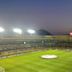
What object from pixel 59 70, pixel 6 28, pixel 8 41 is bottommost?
pixel 59 70

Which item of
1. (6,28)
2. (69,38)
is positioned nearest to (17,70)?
(69,38)

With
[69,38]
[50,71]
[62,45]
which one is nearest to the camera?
[50,71]

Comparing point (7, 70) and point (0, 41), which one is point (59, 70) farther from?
point (0, 41)

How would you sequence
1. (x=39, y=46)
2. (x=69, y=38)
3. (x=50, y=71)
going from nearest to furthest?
1. (x=50, y=71)
2. (x=39, y=46)
3. (x=69, y=38)

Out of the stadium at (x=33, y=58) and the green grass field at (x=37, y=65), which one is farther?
the stadium at (x=33, y=58)

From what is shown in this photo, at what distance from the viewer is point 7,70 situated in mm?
13641

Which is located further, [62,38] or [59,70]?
[62,38]

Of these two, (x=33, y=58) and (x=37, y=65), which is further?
(x=33, y=58)

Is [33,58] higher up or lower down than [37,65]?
higher up

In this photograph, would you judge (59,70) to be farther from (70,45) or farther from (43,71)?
(70,45)

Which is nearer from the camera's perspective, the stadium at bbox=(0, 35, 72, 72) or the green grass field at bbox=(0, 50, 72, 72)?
the green grass field at bbox=(0, 50, 72, 72)

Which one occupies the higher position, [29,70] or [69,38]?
[69,38]

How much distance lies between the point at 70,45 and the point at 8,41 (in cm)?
1673

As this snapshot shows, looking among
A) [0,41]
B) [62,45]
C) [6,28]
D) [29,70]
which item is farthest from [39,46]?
[6,28]
